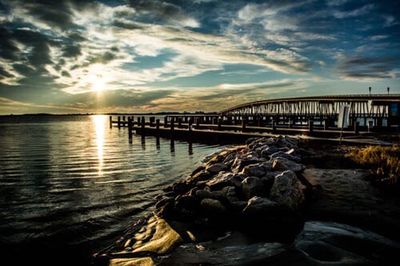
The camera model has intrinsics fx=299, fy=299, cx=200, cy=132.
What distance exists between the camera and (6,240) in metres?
5.75

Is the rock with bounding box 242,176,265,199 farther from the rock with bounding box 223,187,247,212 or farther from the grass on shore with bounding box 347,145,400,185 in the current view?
the grass on shore with bounding box 347,145,400,185

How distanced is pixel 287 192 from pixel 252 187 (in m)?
0.70

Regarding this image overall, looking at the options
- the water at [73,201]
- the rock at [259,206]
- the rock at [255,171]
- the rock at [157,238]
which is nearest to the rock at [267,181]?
the rock at [255,171]

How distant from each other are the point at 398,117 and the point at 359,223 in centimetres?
2765

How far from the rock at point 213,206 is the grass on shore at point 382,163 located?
398 cm

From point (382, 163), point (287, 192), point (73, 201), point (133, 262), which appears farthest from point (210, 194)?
point (382, 163)

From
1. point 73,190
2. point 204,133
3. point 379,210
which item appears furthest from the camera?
point 204,133

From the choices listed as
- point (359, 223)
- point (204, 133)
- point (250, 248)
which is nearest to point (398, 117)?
point (204, 133)

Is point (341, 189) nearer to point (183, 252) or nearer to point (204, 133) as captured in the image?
point (183, 252)

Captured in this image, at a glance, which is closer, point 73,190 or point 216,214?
point 216,214

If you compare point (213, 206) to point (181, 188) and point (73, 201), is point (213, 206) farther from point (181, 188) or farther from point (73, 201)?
point (73, 201)

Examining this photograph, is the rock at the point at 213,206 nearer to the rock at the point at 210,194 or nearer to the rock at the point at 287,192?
the rock at the point at 210,194

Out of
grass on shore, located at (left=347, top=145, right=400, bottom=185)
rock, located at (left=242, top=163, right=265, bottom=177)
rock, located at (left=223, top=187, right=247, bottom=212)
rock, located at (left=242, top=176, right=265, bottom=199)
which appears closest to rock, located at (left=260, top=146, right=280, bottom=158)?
grass on shore, located at (left=347, top=145, right=400, bottom=185)

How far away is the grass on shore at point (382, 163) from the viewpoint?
6960 millimetres
